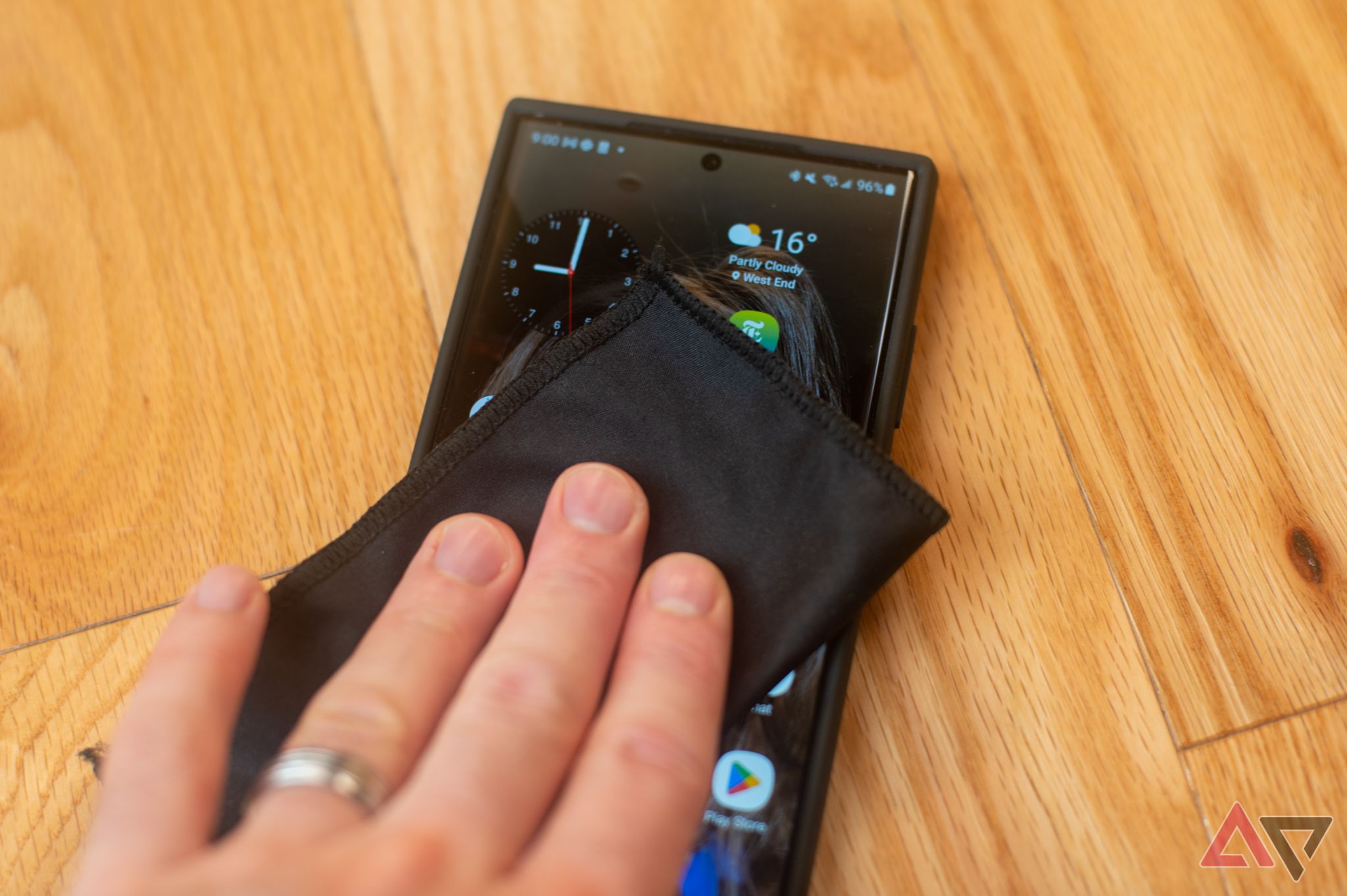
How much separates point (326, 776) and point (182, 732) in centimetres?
5

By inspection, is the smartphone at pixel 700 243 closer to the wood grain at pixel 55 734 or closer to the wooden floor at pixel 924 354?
the wooden floor at pixel 924 354

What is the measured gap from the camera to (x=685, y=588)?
32 cm

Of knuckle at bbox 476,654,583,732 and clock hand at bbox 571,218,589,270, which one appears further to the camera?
clock hand at bbox 571,218,589,270

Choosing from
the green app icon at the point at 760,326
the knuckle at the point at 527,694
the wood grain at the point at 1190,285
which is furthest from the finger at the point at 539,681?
the wood grain at the point at 1190,285

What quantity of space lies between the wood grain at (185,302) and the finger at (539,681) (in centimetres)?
13

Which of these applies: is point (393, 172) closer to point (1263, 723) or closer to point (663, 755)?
point (663, 755)

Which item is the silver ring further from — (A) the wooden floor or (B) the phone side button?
(B) the phone side button

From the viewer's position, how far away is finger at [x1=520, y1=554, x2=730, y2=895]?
0.27m

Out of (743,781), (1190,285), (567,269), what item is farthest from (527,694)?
(1190,285)

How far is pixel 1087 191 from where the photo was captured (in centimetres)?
45

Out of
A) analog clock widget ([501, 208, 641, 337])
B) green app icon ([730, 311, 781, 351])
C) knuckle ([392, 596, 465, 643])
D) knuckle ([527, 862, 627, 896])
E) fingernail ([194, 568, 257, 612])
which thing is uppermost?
analog clock widget ([501, 208, 641, 337])

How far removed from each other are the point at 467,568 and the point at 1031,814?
24 cm

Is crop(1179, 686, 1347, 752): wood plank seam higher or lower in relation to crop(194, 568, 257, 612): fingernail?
lower

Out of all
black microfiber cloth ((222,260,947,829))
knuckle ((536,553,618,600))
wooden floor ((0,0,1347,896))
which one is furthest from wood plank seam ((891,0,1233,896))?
knuckle ((536,553,618,600))
